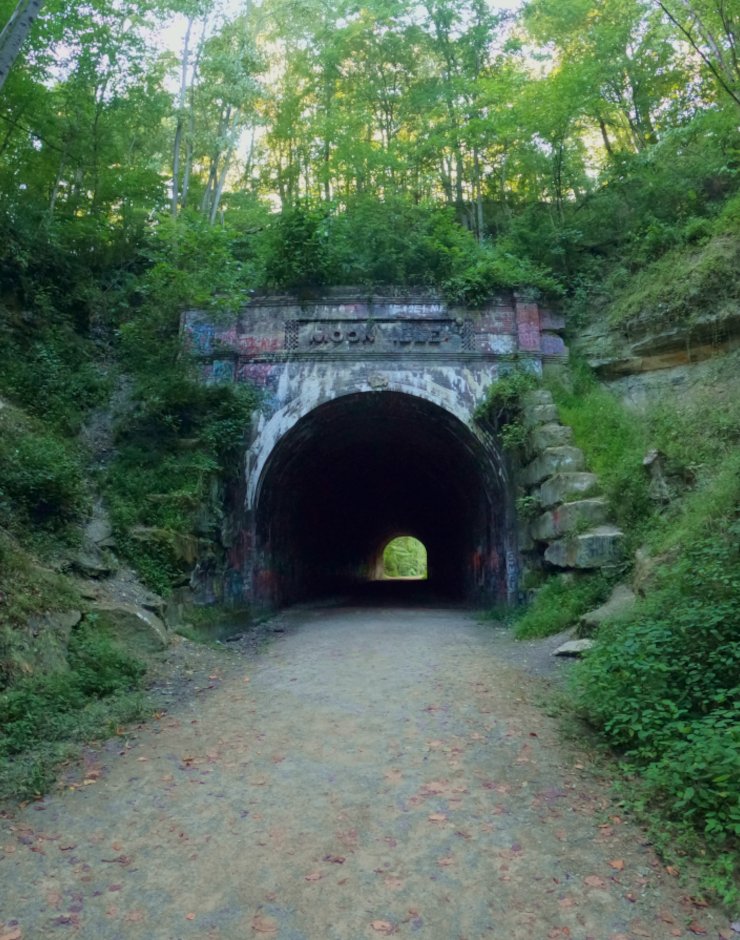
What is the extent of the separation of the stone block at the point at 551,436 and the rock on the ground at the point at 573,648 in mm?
3793

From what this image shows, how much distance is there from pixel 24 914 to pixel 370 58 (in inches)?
836

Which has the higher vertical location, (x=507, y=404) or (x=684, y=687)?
(x=507, y=404)

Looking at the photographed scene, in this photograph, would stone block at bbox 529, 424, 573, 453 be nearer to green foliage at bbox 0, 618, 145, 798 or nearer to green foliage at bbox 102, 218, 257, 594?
green foliage at bbox 102, 218, 257, 594

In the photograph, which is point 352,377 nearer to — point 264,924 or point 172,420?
point 172,420

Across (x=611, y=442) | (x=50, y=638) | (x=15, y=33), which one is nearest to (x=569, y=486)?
(x=611, y=442)

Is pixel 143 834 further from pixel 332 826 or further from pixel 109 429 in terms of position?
pixel 109 429

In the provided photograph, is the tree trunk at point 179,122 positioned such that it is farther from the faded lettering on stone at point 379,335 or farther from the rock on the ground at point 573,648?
the rock on the ground at point 573,648

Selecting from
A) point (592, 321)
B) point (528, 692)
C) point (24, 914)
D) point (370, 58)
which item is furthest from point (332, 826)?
point (370, 58)

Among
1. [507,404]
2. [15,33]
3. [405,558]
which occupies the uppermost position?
[15,33]

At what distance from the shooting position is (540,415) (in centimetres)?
1061

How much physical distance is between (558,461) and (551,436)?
1.80 feet

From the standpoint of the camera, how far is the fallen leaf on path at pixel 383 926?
276cm

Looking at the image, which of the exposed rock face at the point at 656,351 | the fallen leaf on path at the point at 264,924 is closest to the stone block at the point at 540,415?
the exposed rock face at the point at 656,351

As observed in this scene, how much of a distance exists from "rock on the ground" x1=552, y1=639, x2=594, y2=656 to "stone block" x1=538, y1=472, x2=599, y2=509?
8.92 feet
